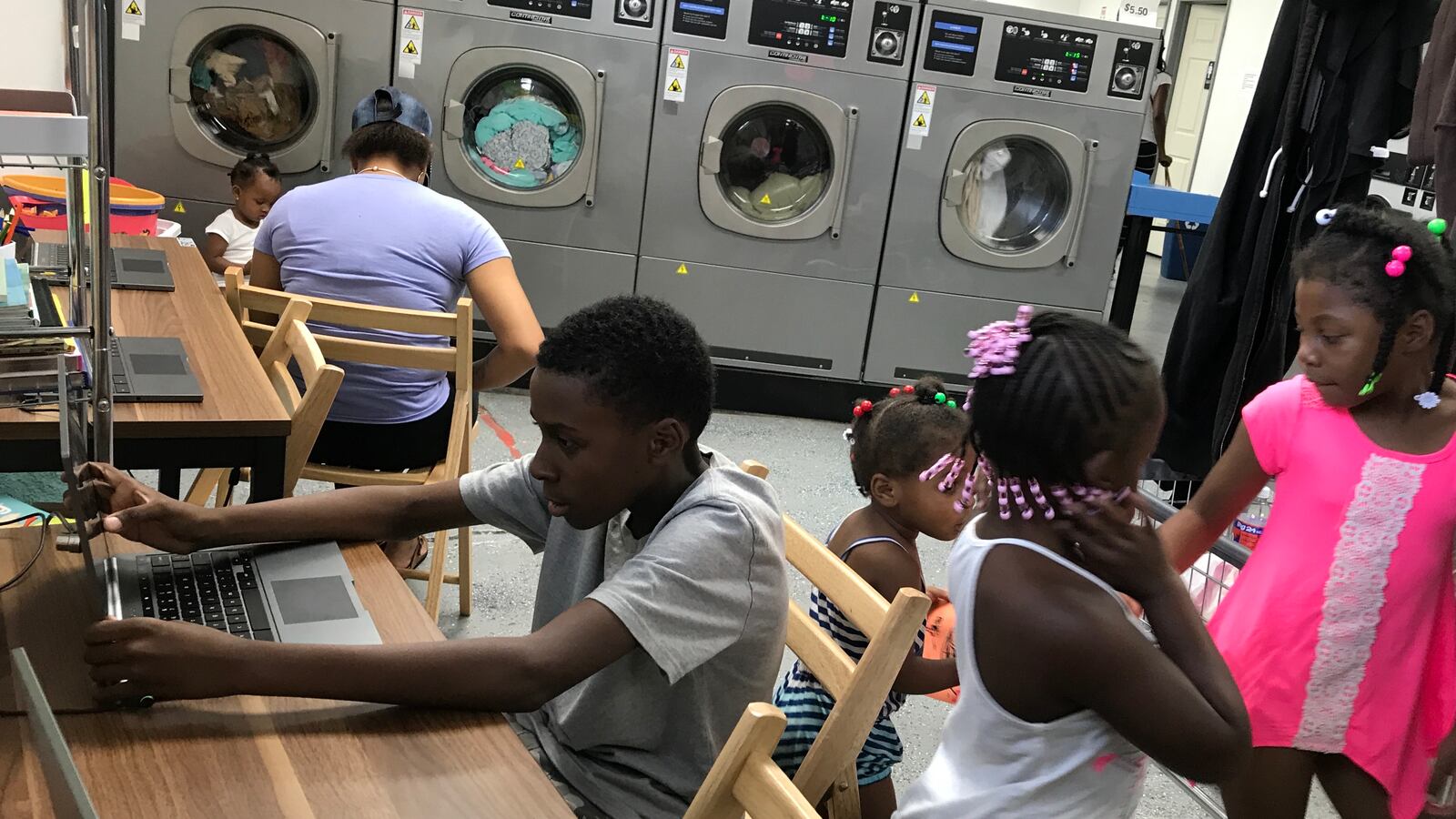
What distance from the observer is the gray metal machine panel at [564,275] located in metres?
4.81

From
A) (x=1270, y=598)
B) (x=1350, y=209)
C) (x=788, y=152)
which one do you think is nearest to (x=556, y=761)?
(x=1270, y=598)

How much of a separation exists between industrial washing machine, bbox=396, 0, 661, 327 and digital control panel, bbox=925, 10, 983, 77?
106 centimetres

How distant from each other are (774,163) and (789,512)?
1626 mm

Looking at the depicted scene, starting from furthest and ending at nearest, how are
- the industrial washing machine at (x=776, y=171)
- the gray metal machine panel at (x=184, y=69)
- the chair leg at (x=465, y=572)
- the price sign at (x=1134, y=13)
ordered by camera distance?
the price sign at (x=1134, y=13), the industrial washing machine at (x=776, y=171), the gray metal machine panel at (x=184, y=69), the chair leg at (x=465, y=572)

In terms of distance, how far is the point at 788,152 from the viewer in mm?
4906

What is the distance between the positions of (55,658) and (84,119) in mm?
543

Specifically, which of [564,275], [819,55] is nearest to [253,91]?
[564,275]

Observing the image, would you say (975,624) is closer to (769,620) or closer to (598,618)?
(769,620)

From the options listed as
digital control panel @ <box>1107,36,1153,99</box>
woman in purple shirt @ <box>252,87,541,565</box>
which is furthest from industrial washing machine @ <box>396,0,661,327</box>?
digital control panel @ <box>1107,36,1153,99</box>

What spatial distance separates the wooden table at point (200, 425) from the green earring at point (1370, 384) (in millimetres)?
1625

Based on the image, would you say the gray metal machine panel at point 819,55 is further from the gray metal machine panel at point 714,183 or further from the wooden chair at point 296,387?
the wooden chair at point 296,387

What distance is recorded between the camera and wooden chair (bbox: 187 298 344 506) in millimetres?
1960

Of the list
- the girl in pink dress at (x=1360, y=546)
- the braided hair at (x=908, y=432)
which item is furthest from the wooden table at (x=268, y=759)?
the girl in pink dress at (x=1360, y=546)

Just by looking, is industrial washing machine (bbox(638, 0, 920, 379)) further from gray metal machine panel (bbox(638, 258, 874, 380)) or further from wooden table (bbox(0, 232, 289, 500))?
wooden table (bbox(0, 232, 289, 500))
